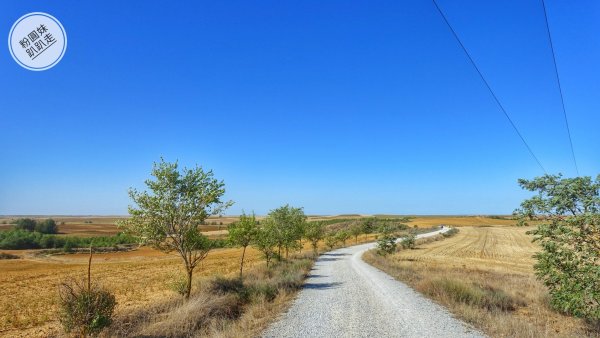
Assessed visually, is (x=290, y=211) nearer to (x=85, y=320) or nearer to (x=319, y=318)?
(x=319, y=318)

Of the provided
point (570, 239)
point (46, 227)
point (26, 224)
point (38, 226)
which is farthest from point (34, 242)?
point (570, 239)

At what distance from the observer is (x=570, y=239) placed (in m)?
11.2

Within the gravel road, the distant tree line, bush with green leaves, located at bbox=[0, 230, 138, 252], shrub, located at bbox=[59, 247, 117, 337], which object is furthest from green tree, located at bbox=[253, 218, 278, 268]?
the distant tree line

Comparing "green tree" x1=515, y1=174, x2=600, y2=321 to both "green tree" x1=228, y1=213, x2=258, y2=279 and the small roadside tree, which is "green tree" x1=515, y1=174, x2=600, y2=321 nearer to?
"green tree" x1=228, y1=213, x2=258, y2=279

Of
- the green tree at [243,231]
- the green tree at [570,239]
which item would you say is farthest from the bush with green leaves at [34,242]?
the green tree at [570,239]

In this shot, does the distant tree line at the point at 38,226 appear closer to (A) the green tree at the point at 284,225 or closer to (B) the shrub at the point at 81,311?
(A) the green tree at the point at 284,225

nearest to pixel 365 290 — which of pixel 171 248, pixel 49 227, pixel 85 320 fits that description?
pixel 171 248

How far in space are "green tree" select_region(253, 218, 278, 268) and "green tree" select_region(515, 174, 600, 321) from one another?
853 inches

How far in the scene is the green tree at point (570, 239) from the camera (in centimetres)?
1055

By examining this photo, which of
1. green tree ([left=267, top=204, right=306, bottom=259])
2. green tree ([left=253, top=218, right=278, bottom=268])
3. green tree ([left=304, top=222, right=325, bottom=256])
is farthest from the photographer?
green tree ([left=304, top=222, right=325, bottom=256])

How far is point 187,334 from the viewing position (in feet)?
41.4

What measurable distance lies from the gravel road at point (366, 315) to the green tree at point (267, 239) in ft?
34.4

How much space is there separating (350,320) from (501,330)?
5044mm

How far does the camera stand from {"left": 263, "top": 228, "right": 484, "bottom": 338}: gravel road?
12.1 metres
